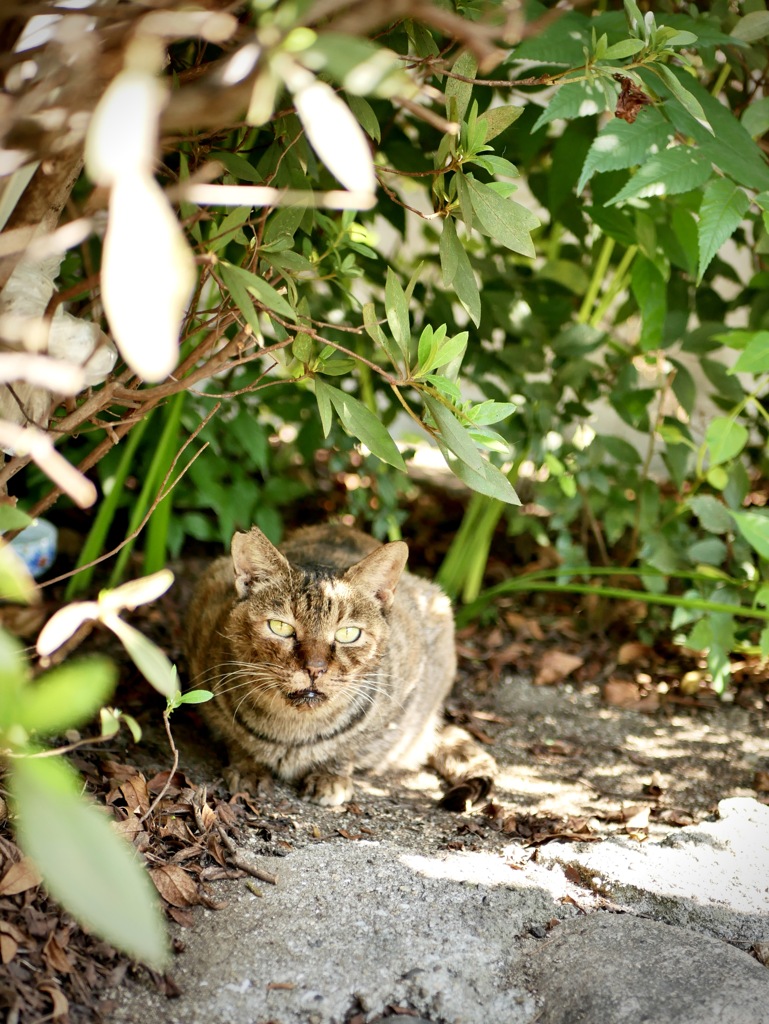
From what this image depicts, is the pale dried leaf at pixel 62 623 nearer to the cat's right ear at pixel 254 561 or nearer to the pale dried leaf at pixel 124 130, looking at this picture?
the pale dried leaf at pixel 124 130

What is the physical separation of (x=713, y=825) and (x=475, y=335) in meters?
1.91

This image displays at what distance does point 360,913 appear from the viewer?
6.30 ft

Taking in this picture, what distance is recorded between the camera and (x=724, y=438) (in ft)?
9.67

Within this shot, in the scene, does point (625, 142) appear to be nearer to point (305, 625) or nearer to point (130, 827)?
point (305, 625)

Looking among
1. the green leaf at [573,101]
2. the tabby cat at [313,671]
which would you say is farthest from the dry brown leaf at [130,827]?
the green leaf at [573,101]

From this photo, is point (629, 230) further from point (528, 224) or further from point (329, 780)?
point (329, 780)

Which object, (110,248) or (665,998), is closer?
(110,248)

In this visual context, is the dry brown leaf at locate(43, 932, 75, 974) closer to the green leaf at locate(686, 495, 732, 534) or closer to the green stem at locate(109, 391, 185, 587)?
the green stem at locate(109, 391, 185, 587)

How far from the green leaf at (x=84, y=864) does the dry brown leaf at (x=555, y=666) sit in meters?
2.71

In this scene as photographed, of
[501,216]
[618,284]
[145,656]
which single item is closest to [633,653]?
[618,284]

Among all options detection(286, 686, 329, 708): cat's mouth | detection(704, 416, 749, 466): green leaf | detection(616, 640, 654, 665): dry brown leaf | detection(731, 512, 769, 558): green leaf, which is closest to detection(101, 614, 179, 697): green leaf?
detection(286, 686, 329, 708): cat's mouth

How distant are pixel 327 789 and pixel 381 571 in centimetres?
62

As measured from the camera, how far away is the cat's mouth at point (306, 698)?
2.43 meters

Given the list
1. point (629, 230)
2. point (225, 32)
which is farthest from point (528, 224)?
point (629, 230)
